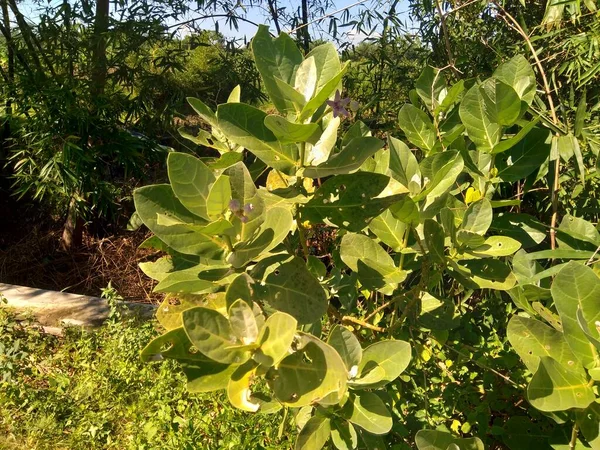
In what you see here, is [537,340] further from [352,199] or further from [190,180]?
[190,180]

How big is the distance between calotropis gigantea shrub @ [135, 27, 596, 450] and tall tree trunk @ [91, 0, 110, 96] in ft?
8.08

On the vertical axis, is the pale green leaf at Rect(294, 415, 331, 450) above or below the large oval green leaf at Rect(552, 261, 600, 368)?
below

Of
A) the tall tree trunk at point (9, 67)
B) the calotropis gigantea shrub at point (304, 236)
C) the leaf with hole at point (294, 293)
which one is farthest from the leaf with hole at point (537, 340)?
the tall tree trunk at point (9, 67)

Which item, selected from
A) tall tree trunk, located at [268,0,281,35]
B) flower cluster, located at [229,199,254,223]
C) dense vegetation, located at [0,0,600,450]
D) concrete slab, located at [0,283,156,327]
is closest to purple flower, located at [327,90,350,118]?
dense vegetation, located at [0,0,600,450]

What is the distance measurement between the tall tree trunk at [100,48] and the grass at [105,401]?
145 centimetres

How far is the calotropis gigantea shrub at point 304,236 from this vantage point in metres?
0.52

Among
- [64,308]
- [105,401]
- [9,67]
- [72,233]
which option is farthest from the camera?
[72,233]

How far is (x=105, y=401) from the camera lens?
75.2 inches

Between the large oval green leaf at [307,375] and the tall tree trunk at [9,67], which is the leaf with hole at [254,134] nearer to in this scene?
the large oval green leaf at [307,375]

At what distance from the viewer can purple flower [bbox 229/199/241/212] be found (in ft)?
1.79

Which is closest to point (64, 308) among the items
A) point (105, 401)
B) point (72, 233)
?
point (105, 401)

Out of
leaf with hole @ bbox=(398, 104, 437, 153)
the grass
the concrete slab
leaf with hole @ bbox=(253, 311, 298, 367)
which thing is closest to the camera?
leaf with hole @ bbox=(253, 311, 298, 367)

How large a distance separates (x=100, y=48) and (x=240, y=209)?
2.83 m

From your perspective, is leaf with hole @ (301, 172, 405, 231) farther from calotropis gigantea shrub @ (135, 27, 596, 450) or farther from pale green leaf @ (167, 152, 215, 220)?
pale green leaf @ (167, 152, 215, 220)
